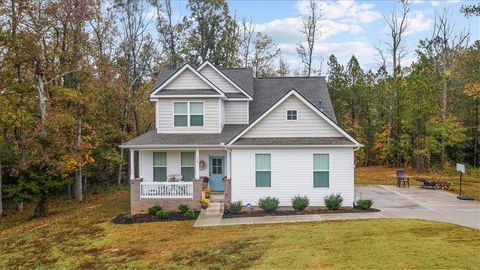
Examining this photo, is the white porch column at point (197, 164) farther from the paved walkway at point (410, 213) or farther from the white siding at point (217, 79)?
the white siding at point (217, 79)

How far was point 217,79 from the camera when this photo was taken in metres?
24.5

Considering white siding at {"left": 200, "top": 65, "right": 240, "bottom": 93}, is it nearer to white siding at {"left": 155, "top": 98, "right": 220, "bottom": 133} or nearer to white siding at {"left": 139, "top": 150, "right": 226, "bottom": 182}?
white siding at {"left": 155, "top": 98, "right": 220, "bottom": 133}

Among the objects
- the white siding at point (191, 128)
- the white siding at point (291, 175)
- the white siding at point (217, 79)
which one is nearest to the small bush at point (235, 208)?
the white siding at point (291, 175)

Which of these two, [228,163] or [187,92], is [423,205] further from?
[187,92]

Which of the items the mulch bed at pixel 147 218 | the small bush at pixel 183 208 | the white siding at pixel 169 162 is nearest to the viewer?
the mulch bed at pixel 147 218

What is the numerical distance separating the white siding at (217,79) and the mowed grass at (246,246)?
380 inches

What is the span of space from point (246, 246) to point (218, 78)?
1361cm

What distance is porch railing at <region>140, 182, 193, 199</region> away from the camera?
771 inches

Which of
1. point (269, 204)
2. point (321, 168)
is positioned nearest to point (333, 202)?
point (321, 168)

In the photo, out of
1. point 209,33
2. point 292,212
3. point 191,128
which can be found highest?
point 209,33

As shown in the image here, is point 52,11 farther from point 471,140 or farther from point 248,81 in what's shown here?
point 471,140

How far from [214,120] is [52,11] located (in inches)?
427

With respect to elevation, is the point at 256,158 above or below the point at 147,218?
above

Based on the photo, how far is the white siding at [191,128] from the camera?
73.6ft
